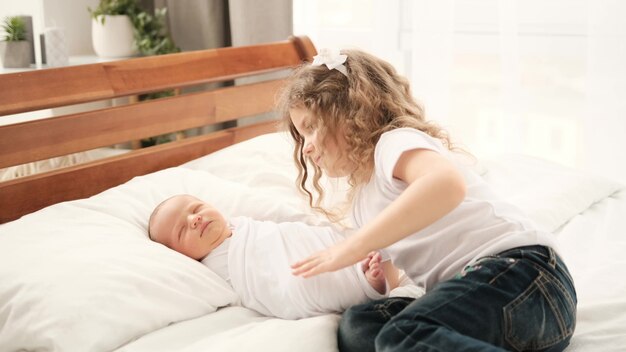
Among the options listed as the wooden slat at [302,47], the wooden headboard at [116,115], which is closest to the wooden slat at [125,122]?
the wooden headboard at [116,115]

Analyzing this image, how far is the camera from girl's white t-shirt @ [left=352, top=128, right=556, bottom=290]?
1.30 m

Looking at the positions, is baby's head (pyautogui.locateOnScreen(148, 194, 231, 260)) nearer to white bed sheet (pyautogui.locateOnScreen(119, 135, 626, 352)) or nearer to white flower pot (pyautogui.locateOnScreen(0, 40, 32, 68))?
white bed sheet (pyautogui.locateOnScreen(119, 135, 626, 352))

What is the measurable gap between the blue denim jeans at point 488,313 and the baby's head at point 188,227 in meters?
0.38

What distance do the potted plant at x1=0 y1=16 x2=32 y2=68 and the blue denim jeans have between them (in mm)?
1611

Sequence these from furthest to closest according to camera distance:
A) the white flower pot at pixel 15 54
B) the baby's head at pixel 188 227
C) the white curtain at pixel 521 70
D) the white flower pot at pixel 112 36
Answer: the white flower pot at pixel 112 36 → the white flower pot at pixel 15 54 → the white curtain at pixel 521 70 → the baby's head at pixel 188 227

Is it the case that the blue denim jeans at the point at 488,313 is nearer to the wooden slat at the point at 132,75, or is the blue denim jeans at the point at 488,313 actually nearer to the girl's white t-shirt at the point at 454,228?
the girl's white t-shirt at the point at 454,228

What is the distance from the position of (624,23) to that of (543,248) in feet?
3.93

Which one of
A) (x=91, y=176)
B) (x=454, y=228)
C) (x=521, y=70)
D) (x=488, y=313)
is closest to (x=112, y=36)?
(x=91, y=176)

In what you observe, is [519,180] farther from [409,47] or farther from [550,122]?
[409,47]

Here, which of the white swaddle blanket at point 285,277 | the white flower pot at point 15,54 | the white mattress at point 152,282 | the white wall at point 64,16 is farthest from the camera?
the white wall at point 64,16

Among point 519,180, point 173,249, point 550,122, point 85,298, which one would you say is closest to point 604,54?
point 550,122

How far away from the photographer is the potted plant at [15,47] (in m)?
2.43

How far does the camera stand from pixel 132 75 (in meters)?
2.00

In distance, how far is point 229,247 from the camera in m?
1.53
